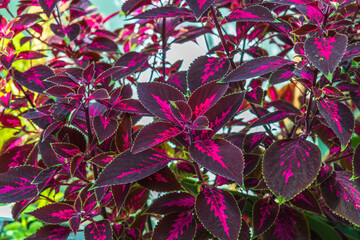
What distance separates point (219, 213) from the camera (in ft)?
1.68

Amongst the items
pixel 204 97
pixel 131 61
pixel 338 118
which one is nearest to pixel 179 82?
pixel 131 61

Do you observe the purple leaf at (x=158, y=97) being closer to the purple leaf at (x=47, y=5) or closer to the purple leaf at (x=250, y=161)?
the purple leaf at (x=250, y=161)

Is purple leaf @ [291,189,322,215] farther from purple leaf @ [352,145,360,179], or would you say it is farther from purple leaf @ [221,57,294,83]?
purple leaf @ [221,57,294,83]

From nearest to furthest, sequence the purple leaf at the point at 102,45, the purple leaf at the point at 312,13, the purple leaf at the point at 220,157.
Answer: the purple leaf at the point at 220,157 < the purple leaf at the point at 312,13 < the purple leaf at the point at 102,45

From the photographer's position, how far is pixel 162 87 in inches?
21.3

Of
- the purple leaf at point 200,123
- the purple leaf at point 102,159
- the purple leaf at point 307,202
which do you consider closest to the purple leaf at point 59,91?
the purple leaf at point 102,159

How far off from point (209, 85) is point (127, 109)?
0.15m

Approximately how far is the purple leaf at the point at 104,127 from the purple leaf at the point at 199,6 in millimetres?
212

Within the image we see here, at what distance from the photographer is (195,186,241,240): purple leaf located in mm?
483

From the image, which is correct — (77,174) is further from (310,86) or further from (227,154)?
(310,86)

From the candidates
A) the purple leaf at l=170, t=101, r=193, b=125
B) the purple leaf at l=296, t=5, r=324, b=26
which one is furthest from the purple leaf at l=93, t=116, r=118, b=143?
the purple leaf at l=296, t=5, r=324, b=26

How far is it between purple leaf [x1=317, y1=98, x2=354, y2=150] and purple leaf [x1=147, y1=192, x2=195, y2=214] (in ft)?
0.82

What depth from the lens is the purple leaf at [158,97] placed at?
0.52 metres

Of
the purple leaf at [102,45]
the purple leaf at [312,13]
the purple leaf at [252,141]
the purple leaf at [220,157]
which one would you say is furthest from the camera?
the purple leaf at [102,45]
